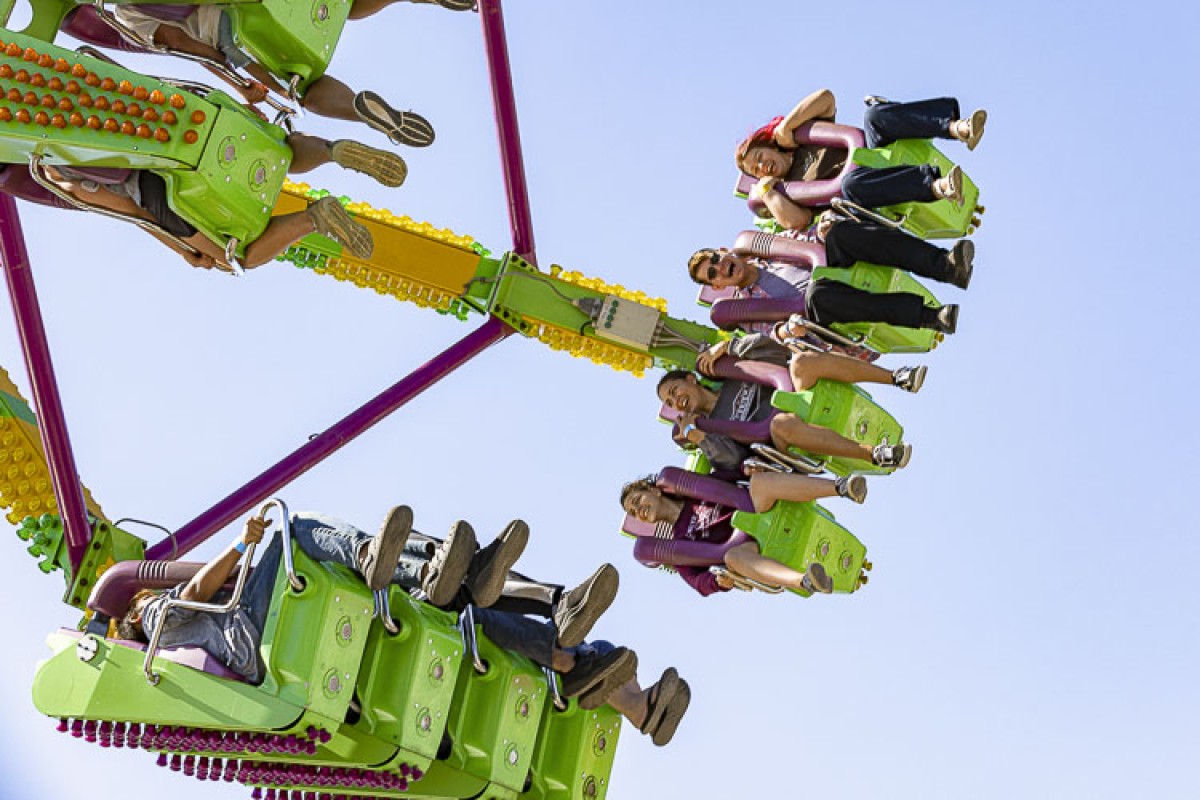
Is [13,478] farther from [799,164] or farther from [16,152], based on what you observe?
[799,164]

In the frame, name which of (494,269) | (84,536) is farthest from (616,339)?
(84,536)

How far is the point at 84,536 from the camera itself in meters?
12.6

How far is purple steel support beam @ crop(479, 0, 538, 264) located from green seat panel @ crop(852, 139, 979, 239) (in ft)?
6.29

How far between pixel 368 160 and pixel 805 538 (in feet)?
12.4

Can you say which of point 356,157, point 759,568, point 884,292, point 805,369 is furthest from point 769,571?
point 356,157

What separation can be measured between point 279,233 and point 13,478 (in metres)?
3.14

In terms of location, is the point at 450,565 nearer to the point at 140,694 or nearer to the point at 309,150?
the point at 140,694

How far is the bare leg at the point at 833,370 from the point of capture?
13.0 metres

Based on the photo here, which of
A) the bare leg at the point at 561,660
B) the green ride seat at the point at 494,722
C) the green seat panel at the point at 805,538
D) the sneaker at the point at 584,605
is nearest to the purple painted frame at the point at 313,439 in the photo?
the green seat panel at the point at 805,538

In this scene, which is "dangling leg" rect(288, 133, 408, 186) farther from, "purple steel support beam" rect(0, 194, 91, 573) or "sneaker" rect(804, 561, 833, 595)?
"sneaker" rect(804, 561, 833, 595)

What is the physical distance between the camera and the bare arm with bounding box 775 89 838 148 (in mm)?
13953

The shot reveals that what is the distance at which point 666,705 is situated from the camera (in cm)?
1141

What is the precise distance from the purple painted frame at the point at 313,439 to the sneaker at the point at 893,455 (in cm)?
244

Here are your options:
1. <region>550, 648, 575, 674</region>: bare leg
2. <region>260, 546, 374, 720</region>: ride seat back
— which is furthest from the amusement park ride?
<region>550, 648, 575, 674</region>: bare leg
